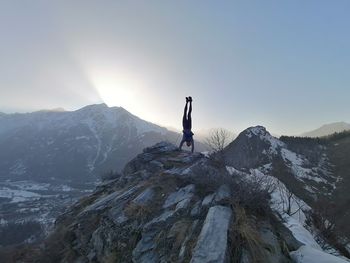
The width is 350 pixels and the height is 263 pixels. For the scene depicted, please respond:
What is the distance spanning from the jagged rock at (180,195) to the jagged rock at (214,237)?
2.20 m

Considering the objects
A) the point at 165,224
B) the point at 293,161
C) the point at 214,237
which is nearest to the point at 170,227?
the point at 165,224

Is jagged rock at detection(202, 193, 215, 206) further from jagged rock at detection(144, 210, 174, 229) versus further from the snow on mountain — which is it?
the snow on mountain

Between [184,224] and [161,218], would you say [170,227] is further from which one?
[161,218]

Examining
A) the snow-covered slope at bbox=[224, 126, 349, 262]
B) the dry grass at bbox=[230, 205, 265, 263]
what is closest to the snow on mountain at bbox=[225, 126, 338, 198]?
the snow-covered slope at bbox=[224, 126, 349, 262]

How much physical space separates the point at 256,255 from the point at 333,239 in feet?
34.0


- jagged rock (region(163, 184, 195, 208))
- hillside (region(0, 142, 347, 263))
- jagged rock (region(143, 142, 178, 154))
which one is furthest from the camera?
jagged rock (region(143, 142, 178, 154))

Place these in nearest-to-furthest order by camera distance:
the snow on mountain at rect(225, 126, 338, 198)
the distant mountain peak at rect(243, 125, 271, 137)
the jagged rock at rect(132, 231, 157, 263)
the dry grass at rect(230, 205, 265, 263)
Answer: the dry grass at rect(230, 205, 265, 263), the jagged rock at rect(132, 231, 157, 263), the snow on mountain at rect(225, 126, 338, 198), the distant mountain peak at rect(243, 125, 271, 137)

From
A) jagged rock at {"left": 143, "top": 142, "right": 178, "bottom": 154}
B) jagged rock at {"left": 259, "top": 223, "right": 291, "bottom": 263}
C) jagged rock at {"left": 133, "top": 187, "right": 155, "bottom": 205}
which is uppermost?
jagged rock at {"left": 143, "top": 142, "right": 178, "bottom": 154}

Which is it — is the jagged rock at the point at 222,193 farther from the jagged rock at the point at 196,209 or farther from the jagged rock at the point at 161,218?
the jagged rock at the point at 161,218

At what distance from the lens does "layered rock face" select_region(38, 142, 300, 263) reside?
1224 centimetres

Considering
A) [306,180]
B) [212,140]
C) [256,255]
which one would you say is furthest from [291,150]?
[256,255]

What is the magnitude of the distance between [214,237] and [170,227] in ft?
7.95

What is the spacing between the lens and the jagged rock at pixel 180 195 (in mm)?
15953

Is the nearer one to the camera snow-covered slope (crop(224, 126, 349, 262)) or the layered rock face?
the layered rock face
